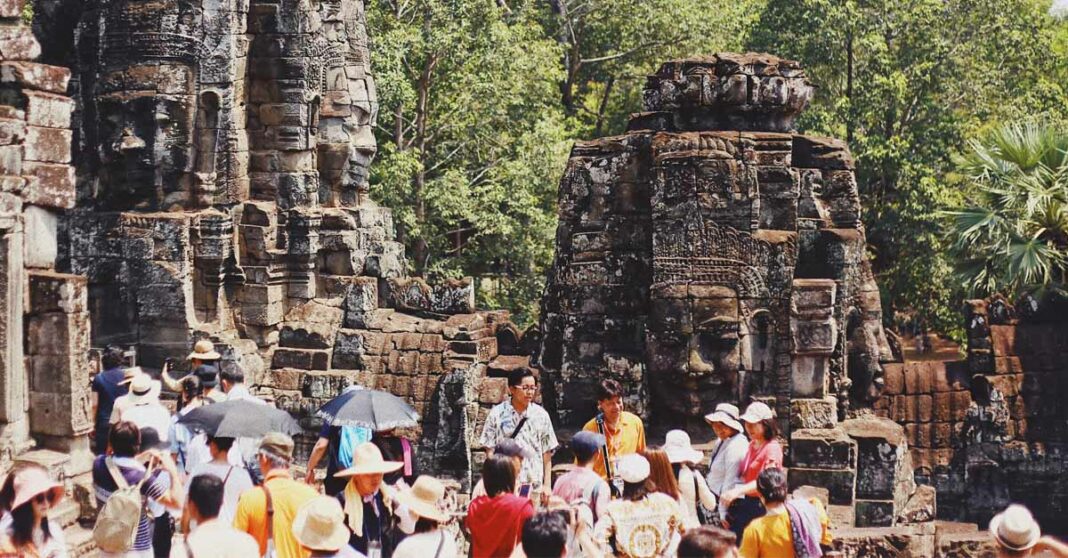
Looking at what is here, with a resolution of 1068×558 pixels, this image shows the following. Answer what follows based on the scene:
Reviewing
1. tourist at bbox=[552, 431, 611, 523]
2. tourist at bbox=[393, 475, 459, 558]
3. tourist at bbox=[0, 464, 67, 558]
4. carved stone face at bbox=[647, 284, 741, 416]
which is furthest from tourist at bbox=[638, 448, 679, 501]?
carved stone face at bbox=[647, 284, 741, 416]

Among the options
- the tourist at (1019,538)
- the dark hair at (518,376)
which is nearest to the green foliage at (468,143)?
the dark hair at (518,376)

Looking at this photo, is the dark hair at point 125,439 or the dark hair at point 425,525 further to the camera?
the dark hair at point 125,439

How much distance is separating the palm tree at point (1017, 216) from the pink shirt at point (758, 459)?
27.4ft

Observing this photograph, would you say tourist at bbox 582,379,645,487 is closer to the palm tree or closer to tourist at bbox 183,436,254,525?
tourist at bbox 183,436,254,525

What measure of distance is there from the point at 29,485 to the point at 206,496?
34.2 inches

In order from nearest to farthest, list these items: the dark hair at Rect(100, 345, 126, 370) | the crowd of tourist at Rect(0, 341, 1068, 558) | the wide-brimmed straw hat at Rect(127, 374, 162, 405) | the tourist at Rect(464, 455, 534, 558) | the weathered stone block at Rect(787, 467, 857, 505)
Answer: the crowd of tourist at Rect(0, 341, 1068, 558), the tourist at Rect(464, 455, 534, 558), the wide-brimmed straw hat at Rect(127, 374, 162, 405), the dark hair at Rect(100, 345, 126, 370), the weathered stone block at Rect(787, 467, 857, 505)

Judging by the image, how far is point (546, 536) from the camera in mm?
7016

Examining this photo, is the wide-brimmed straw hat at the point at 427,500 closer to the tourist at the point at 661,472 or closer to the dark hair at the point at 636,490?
the dark hair at the point at 636,490

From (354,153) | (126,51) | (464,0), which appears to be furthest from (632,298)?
(464,0)

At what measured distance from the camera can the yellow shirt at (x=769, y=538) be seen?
325 inches

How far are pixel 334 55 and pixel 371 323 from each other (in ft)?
10.3

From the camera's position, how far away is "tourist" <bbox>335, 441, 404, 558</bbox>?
29.2 feet

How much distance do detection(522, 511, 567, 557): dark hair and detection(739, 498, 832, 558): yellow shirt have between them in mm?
1608

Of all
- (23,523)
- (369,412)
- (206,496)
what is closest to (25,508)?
(23,523)
